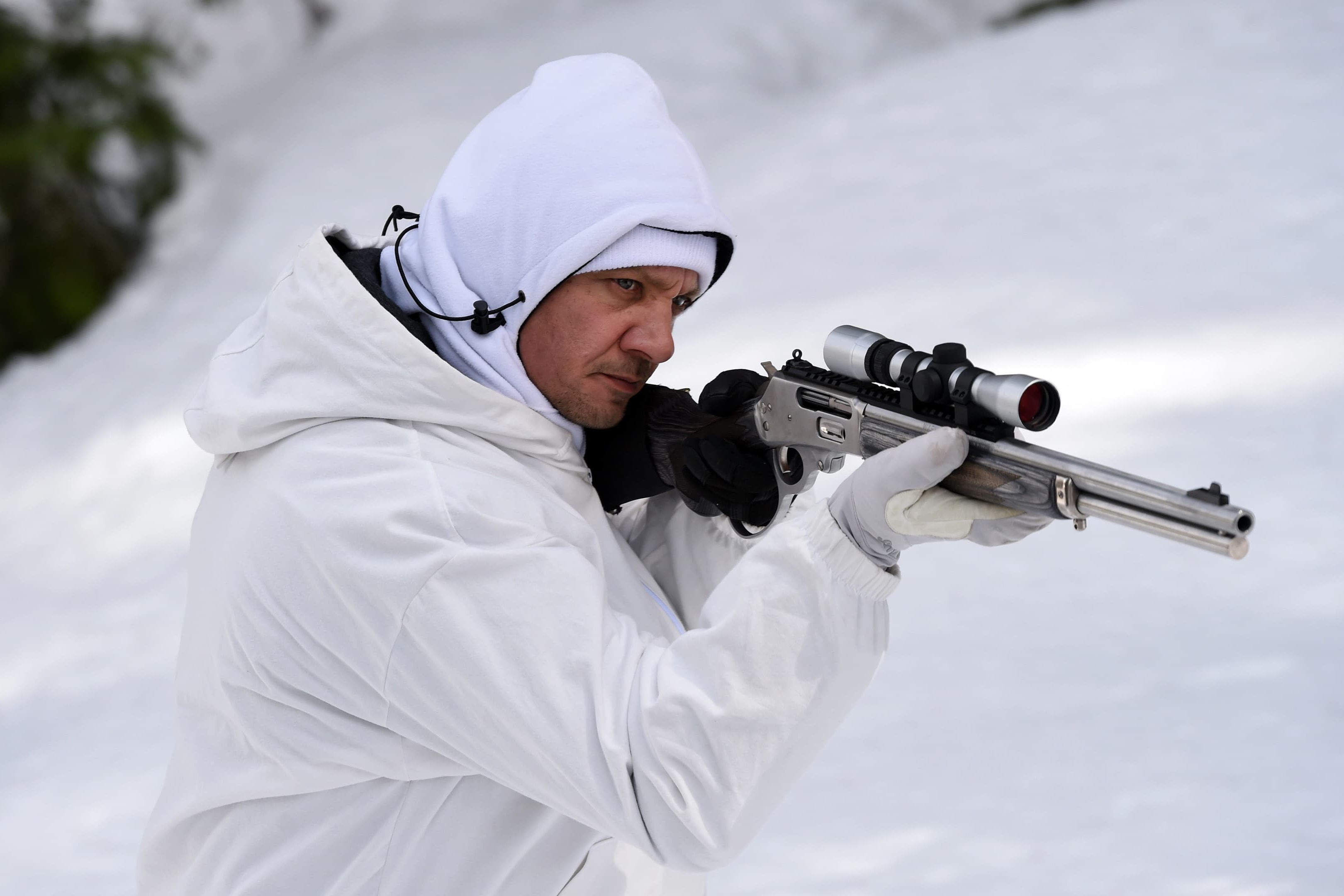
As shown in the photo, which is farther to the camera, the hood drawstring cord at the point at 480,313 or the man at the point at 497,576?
the hood drawstring cord at the point at 480,313

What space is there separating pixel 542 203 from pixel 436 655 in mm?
637

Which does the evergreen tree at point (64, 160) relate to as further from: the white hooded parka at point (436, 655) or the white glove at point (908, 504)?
the white glove at point (908, 504)

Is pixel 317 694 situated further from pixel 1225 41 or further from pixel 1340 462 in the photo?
pixel 1225 41

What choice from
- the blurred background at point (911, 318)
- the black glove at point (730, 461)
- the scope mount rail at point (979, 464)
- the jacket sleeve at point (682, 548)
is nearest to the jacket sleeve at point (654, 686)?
the scope mount rail at point (979, 464)

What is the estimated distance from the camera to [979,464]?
1.64 metres

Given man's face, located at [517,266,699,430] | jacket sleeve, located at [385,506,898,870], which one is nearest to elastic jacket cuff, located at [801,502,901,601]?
jacket sleeve, located at [385,506,898,870]

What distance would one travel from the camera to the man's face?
1.93 metres

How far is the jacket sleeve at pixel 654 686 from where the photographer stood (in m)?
1.56

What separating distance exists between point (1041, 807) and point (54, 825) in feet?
8.90

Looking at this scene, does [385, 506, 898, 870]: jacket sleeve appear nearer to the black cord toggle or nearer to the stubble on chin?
the stubble on chin

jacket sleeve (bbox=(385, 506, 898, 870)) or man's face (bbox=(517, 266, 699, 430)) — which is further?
man's face (bbox=(517, 266, 699, 430))

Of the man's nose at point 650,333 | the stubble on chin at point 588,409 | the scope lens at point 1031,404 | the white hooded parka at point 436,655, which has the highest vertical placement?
the scope lens at point 1031,404

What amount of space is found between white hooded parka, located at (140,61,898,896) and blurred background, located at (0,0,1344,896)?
1713mm

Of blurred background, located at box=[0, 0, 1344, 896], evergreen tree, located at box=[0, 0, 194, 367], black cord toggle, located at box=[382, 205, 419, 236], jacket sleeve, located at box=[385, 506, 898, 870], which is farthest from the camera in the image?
evergreen tree, located at box=[0, 0, 194, 367]
